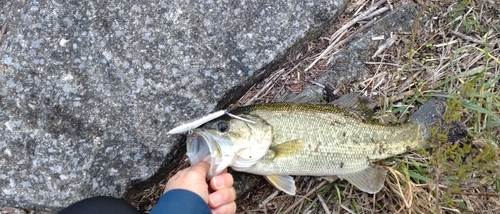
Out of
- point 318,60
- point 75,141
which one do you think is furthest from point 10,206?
point 318,60

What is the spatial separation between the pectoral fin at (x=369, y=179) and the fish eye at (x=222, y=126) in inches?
40.7

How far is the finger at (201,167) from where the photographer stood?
11.5 feet

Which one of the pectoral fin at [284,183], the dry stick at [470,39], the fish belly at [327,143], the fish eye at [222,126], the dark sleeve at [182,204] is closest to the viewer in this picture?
the dark sleeve at [182,204]

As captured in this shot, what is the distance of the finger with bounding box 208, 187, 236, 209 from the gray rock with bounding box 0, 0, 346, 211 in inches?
23.8

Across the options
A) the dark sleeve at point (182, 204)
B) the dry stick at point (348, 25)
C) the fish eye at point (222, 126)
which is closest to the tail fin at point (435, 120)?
the dry stick at point (348, 25)

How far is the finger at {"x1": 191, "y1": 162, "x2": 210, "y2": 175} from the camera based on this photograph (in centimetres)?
351

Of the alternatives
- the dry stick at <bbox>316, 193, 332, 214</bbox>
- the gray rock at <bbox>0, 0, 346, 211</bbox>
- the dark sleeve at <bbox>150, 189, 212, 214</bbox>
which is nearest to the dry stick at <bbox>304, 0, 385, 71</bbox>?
the gray rock at <bbox>0, 0, 346, 211</bbox>

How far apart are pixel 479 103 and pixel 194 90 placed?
230 centimetres

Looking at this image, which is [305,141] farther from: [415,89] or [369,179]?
[415,89]

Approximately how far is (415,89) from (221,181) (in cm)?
182

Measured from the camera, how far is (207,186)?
3.54 m

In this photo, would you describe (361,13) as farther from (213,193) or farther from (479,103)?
(213,193)

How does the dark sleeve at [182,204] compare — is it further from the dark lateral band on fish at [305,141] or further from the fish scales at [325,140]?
the fish scales at [325,140]

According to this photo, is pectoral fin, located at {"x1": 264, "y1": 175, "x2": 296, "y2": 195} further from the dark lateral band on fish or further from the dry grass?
the dry grass
